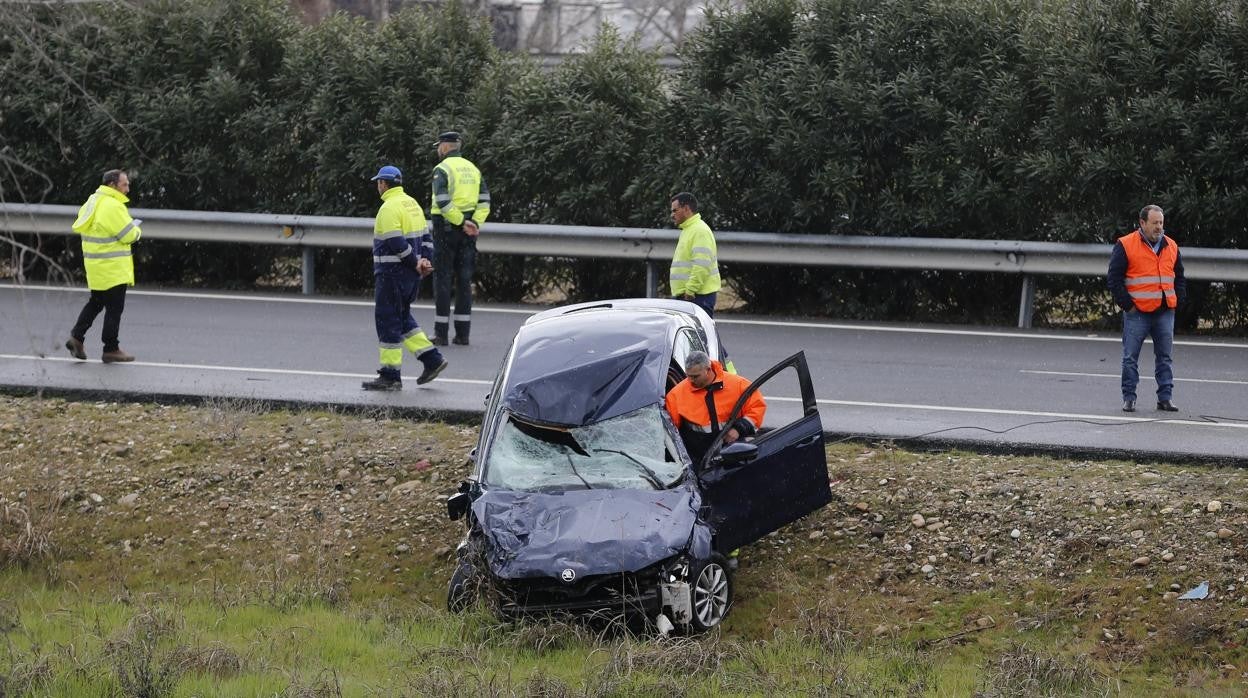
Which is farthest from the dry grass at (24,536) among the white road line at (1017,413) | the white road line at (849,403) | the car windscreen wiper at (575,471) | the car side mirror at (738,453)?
the white road line at (1017,413)

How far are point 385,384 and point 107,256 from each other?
2986mm

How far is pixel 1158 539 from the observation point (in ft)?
29.7

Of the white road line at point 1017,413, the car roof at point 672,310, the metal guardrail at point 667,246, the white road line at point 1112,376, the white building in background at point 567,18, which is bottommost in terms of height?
the white road line at point 1017,413

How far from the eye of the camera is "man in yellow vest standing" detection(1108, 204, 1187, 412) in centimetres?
1173

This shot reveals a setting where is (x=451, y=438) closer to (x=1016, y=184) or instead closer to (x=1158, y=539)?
(x=1158, y=539)

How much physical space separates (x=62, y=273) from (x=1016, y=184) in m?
12.4

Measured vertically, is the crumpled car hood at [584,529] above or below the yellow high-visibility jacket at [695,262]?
below

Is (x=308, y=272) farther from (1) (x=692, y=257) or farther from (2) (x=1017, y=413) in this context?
(2) (x=1017, y=413)

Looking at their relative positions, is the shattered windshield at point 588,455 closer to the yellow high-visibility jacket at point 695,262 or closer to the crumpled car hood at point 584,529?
the crumpled car hood at point 584,529

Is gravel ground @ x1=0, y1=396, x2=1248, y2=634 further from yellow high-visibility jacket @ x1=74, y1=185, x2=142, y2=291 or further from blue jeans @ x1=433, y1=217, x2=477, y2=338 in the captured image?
blue jeans @ x1=433, y1=217, x2=477, y2=338

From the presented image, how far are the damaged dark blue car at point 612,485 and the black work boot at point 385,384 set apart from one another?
2.83 metres

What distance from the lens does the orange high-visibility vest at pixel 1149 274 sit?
11.7m

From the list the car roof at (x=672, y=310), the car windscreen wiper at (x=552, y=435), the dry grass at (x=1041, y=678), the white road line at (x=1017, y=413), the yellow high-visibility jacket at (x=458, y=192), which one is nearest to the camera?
the dry grass at (x=1041, y=678)

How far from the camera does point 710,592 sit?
818 centimetres
